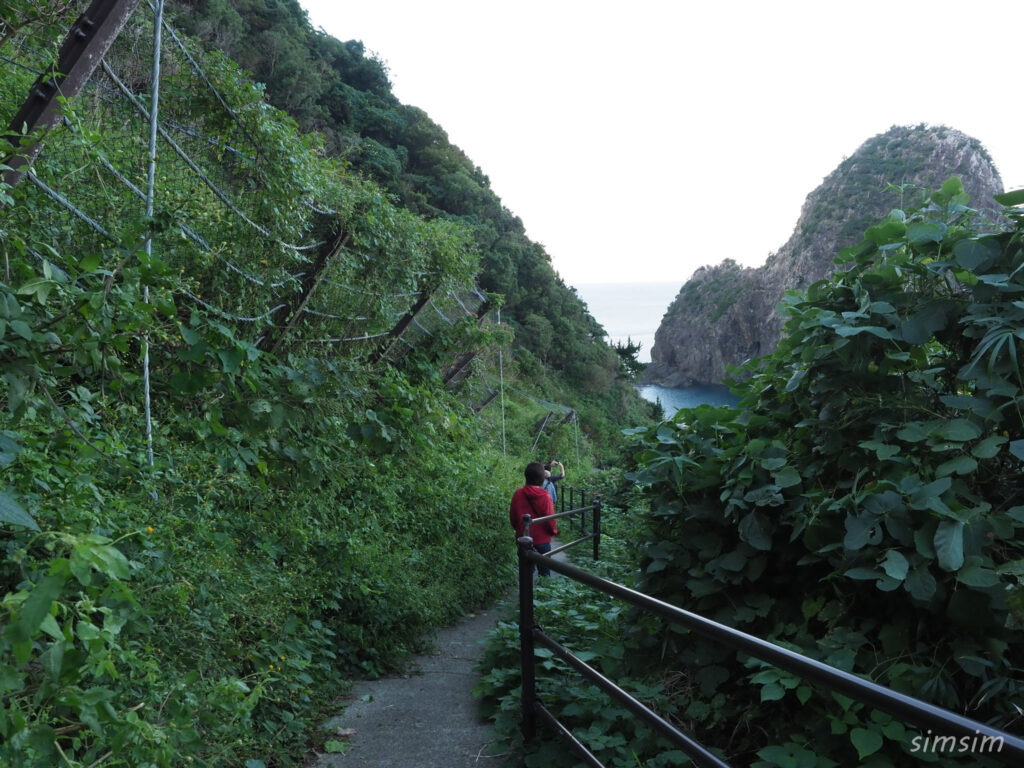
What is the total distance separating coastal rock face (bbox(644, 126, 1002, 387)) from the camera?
24750 millimetres

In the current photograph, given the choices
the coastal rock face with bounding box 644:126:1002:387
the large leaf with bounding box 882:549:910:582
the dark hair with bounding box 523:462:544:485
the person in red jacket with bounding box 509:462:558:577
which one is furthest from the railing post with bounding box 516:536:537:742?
the coastal rock face with bounding box 644:126:1002:387

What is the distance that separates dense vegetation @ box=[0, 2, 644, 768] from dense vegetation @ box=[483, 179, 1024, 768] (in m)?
1.50

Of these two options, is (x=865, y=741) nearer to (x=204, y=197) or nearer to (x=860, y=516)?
(x=860, y=516)

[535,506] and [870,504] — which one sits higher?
[870,504]

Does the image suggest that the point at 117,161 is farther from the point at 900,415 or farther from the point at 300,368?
the point at 900,415

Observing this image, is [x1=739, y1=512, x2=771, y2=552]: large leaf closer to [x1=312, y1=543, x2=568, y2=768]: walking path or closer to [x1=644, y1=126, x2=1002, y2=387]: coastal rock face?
[x1=312, y1=543, x2=568, y2=768]: walking path

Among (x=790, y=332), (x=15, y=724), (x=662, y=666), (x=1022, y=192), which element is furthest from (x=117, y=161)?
(x=1022, y=192)

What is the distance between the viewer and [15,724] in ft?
3.83

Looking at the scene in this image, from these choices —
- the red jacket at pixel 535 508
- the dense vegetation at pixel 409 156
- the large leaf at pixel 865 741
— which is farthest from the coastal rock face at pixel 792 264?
the large leaf at pixel 865 741

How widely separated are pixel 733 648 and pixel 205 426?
2424mm

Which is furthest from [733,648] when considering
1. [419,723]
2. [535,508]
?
[535,508]

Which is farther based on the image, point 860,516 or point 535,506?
point 535,506

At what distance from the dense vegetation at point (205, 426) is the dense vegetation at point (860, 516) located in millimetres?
1499

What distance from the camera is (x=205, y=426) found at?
113 inches
